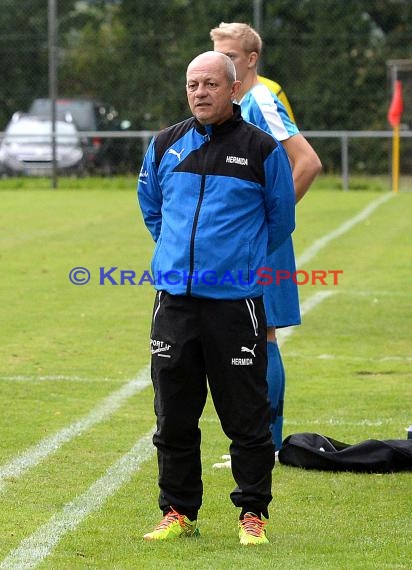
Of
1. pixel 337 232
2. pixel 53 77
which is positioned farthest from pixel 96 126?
pixel 337 232

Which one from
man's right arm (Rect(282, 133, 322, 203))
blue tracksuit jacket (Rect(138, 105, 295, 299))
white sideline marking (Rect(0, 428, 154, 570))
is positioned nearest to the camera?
white sideline marking (Rect(0, 428, 154, 570))

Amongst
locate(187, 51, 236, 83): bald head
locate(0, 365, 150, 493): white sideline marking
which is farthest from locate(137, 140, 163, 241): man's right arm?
locate(0, 365, 150, 493): white sideline marking

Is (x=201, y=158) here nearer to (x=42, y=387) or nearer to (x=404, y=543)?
(x=404, y=543)

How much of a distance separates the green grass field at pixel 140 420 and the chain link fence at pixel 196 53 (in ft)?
40.2

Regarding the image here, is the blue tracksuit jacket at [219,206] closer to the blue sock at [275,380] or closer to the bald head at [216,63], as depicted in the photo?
the bald head at [216,63]

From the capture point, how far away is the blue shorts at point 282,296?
5.97 meters

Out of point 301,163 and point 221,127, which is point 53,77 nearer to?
point 301,163

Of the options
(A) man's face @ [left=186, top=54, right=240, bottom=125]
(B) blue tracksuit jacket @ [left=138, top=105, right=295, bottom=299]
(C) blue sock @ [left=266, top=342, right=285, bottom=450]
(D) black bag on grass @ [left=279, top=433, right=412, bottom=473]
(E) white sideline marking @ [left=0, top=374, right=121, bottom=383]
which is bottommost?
(E) white sideline marking @ [left=0, top=374, right=121, bottom=383]

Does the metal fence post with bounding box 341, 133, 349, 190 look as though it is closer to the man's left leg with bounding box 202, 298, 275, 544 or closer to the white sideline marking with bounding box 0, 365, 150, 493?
the white sideline marking with bounding box 0, 365, 150, 493

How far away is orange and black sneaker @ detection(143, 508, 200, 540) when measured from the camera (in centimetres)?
Answer: 498

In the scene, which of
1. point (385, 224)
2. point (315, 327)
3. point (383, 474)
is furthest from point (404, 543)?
point (385, 224)

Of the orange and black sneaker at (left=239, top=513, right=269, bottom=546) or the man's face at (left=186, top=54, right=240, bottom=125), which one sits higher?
the man's face at (left=186, top=54, right=240, bottom=125)

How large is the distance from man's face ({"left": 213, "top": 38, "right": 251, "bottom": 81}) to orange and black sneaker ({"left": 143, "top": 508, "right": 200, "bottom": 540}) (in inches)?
81.9

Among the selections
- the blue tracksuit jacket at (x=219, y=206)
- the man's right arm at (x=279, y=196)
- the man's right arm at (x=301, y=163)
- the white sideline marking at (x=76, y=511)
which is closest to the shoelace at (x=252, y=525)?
the white sideline marking at (x=76, y=511)
